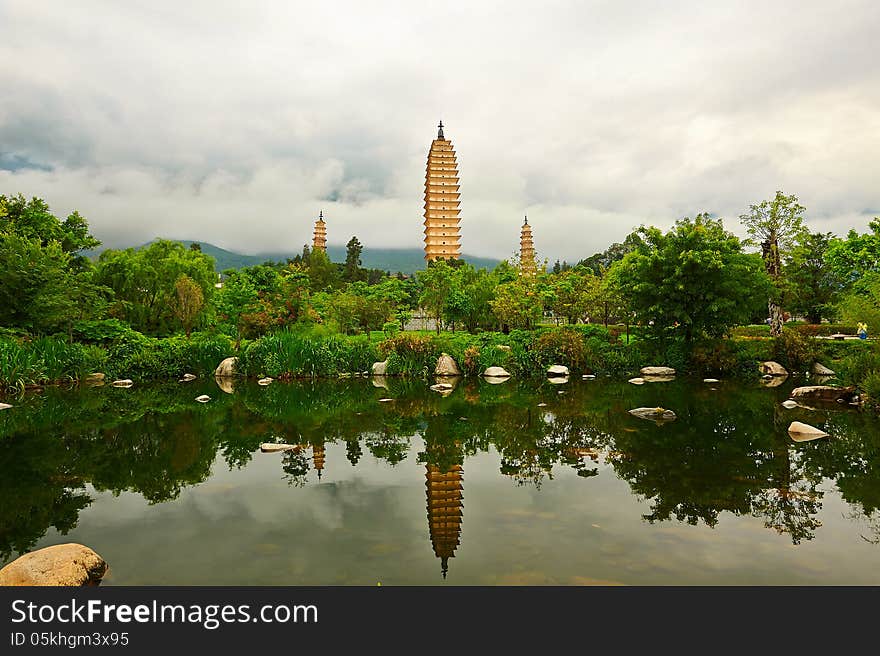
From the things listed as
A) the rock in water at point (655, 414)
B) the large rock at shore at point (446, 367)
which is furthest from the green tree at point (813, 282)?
the rock in water at point (655, 414)

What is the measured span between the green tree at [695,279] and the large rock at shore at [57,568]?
16.8m

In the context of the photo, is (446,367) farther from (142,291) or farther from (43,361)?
(142,291)

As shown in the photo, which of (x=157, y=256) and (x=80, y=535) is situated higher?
(x=157, y=256)

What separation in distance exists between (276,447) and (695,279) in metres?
15.2

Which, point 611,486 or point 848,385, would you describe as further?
point 848,385

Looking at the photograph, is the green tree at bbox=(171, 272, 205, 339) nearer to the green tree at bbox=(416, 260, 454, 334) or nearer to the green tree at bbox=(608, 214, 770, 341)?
the green tree at bbox=(416, 260, 454, 334)

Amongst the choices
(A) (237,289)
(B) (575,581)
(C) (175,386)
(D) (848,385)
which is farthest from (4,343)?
(D) (848,385)

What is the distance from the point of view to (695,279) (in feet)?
57.2

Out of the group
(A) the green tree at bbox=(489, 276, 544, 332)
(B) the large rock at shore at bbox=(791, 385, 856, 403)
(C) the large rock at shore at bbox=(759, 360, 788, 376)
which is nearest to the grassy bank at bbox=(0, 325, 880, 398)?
(C) the large rock at shore at bbox=(759, 360, 788, 376)

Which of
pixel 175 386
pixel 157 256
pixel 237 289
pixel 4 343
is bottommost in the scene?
pixel 175 386

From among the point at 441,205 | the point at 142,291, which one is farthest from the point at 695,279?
the point at 441,205

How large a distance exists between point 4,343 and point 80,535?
1340cm
